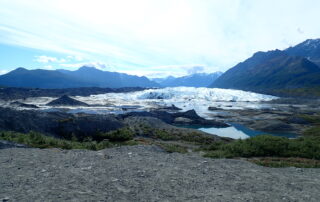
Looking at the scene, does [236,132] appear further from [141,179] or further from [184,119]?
[141,179]

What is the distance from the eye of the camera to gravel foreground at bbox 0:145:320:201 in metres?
8.27

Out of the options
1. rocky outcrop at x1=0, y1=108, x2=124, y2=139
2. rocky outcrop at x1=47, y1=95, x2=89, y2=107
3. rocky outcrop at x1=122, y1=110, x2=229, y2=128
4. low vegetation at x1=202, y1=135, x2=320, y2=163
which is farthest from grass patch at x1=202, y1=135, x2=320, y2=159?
rocky outcrop at x1=47, y1=95, x2=89, y2=107

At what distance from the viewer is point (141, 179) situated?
9.99 m

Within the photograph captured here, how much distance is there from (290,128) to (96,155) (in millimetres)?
59858

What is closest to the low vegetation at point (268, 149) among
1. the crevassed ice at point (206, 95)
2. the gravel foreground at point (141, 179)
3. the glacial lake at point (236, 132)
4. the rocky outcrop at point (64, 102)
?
the gravel foreground at point (141, 179)

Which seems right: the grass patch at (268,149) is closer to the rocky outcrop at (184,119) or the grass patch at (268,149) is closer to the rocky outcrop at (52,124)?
the rocky outcrop at (52,124)

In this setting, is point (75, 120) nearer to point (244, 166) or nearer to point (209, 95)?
point (244, 166)

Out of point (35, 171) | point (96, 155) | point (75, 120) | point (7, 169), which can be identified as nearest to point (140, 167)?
point (96, 155)

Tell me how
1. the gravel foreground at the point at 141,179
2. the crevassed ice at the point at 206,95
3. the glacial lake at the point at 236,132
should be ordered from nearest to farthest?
the gravel foreground at the point at 141,179 → the glacial lake at the point at 236,132 → the crevassed ice at the point at 206,95

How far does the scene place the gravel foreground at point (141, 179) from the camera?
8273mm

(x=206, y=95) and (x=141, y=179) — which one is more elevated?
(x=206, y=95)

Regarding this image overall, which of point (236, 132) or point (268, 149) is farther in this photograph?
point (236, 132)

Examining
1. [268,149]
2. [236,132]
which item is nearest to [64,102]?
[236,132]

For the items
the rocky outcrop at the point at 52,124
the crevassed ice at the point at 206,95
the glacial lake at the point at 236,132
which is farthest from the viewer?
the crevassed ice at the point at 206,95
